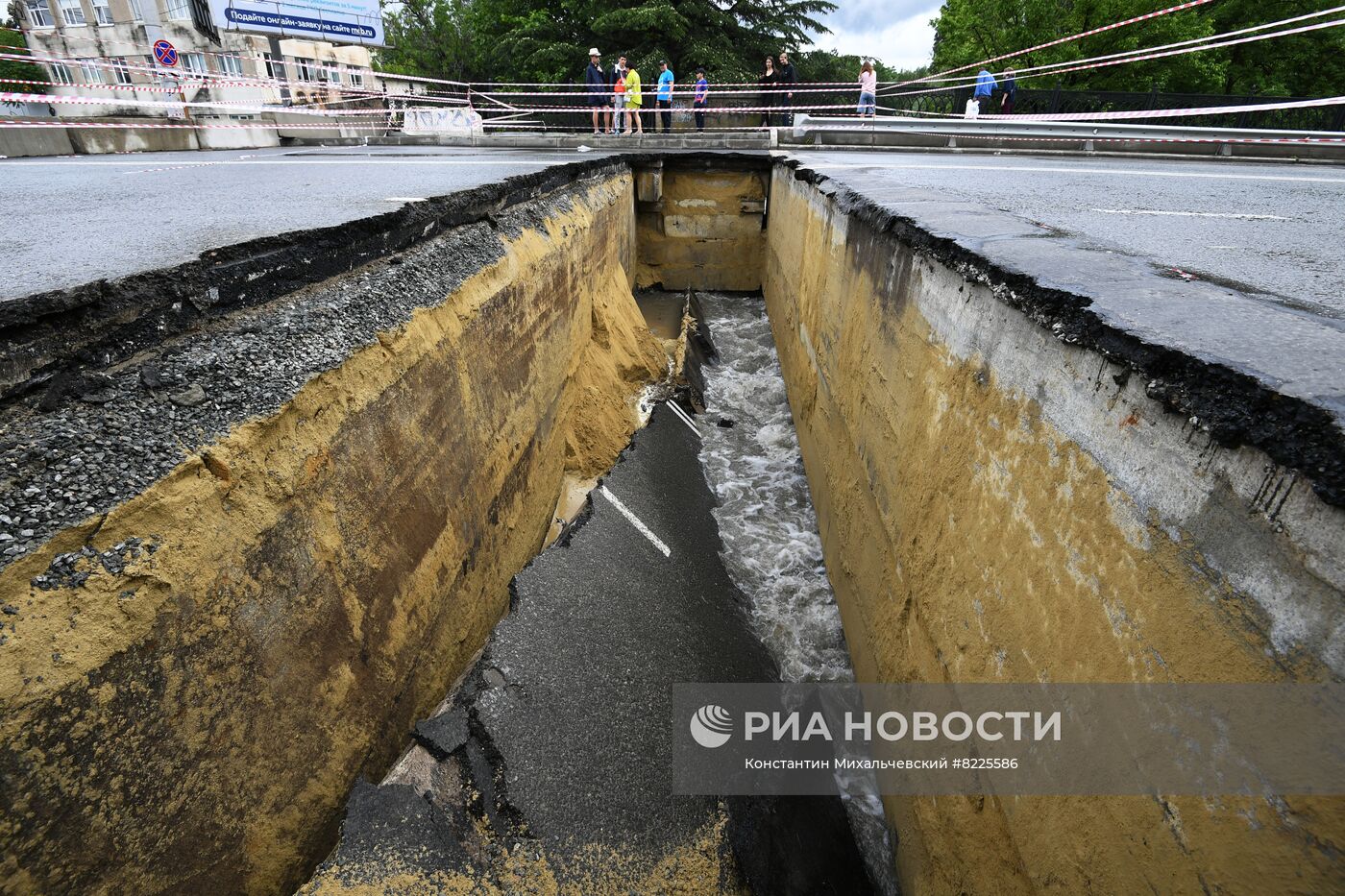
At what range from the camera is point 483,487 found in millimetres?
3203

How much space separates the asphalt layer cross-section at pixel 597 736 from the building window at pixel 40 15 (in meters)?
37.7

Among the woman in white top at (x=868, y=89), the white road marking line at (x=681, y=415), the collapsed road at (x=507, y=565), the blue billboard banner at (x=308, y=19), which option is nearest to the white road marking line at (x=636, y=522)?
the collapsed road at (x=507, y=565)

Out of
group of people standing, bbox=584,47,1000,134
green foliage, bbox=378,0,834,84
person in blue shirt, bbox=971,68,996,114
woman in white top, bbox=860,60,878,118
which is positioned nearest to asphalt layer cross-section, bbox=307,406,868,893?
group of people standing, bbox=584,47,1000,134

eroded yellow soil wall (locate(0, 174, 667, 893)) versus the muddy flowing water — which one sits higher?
eroded yellow soil wall (locate(0, 174, 667, 893))

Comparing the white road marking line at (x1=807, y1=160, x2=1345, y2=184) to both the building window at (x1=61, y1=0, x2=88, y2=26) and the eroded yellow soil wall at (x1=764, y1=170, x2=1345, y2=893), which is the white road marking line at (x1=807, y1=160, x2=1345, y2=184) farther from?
the building window at (x1=61, y1=0, x2=88, y2=26)

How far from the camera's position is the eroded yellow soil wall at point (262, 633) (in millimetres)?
1262

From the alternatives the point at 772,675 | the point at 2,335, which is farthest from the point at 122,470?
the point at 772,675

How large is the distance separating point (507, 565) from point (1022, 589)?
102 inches

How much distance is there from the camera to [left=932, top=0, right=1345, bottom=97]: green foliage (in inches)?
755

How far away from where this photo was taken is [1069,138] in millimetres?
9734

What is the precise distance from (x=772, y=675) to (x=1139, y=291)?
255cm

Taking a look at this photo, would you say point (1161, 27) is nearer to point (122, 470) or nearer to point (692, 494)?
point (692, 494)

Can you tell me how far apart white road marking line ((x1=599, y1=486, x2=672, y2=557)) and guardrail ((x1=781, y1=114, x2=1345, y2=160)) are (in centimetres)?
870

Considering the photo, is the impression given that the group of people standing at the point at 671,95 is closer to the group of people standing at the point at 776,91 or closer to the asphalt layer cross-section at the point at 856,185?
the group of people standing at the point at 776,91
